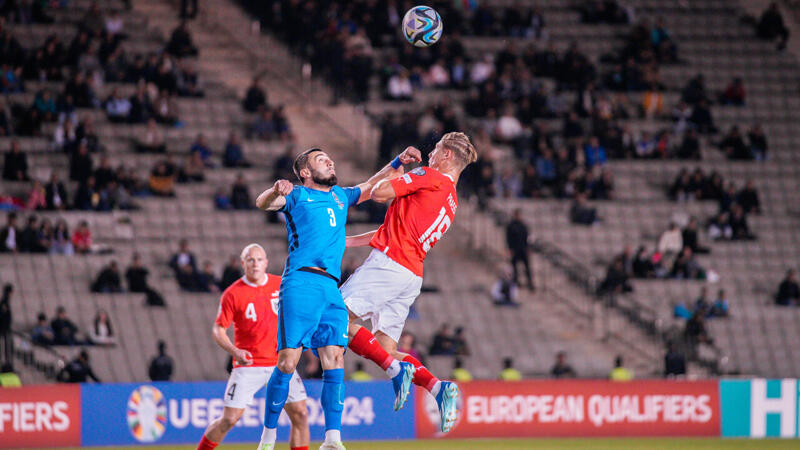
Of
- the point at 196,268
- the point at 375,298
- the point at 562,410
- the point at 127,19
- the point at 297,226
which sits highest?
the point at 127,19

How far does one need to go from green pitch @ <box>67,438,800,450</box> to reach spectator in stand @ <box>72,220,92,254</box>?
5.32 metres

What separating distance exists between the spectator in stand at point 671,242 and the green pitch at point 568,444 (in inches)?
270

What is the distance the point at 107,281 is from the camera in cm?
2019

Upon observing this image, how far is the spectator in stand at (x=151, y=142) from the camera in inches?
917

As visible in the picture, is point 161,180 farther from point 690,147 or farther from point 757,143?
point 757,143

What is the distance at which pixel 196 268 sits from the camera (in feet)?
68.9

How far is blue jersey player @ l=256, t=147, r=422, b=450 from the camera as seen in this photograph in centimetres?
995

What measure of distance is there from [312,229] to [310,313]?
2.32 feet

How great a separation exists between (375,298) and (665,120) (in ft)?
61.6

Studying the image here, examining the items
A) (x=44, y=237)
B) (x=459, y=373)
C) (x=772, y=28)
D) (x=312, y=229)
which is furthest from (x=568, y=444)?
(x=772, y=28)

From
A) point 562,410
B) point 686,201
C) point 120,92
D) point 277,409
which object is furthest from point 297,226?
point 686,201

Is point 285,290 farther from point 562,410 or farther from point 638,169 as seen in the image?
point 638,169

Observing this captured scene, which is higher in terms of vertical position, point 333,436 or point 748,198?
point 748,198

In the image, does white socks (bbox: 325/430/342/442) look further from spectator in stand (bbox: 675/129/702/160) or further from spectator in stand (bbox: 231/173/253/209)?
spectator in stand (bbox: 675/129/702/160)
